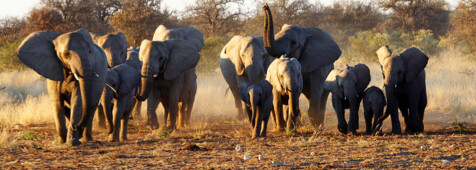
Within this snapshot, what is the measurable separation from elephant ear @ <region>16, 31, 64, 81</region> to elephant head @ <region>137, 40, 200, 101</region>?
2248 millimetres

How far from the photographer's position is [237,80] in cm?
1250

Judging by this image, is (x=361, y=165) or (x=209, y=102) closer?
(x=361, y=165)

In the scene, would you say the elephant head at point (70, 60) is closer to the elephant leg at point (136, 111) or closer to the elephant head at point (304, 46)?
the elephant head at point (304, 46)

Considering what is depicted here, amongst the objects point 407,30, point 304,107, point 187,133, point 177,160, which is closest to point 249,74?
point 187,133

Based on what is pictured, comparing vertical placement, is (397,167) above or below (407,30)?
below

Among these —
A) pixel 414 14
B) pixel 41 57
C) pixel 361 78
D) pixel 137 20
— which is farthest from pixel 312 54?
pixel 414 14

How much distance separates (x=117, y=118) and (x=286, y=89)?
2.49 meters

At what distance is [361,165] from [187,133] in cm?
487

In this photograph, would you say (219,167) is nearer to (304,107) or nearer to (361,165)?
(361,165)

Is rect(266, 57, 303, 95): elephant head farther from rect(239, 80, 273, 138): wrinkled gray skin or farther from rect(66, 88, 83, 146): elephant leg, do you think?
rect(66, 88, 83, 146): elephant leg

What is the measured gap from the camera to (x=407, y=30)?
3566 cm

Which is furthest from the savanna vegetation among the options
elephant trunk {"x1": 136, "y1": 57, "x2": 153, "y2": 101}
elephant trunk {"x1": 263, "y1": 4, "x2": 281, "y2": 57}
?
elephant trunk {"x1": 263, "y1": 4, "x2": 281, "y2": 57}

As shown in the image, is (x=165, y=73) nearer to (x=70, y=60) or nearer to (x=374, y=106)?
(x=70, y=60)

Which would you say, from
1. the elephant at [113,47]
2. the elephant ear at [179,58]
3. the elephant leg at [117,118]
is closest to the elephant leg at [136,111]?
the elephant at [113,47]
